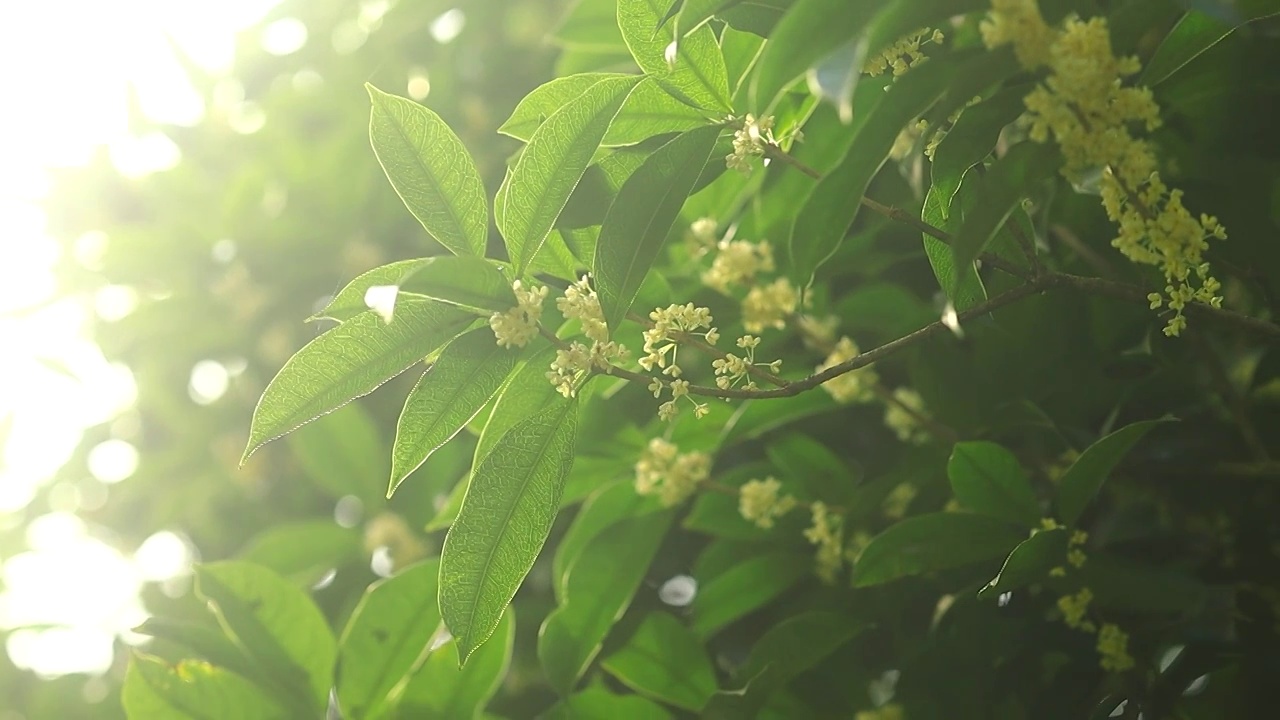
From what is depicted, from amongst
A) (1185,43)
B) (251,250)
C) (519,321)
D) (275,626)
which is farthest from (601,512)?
(251,250)

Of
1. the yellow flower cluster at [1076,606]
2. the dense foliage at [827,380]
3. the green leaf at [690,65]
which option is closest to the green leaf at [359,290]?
the dense foliage at [827,380]

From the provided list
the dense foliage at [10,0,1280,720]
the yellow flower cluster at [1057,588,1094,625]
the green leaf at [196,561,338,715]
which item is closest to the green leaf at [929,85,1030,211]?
the dense foliage at [10,0,1280,720]

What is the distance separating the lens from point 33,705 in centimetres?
214

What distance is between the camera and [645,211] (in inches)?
32.8

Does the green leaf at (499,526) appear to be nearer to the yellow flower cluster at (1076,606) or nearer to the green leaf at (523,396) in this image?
the green leaf at (523,396)

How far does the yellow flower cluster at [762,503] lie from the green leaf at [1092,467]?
342 mm

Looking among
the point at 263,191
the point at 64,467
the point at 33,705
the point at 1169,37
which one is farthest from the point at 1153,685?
the point at 64,467

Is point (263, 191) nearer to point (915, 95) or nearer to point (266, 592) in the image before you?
point (266, 592)

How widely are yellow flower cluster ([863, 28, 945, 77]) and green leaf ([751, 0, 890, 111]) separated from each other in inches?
4.5

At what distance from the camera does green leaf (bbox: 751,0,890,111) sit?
2.23 feet

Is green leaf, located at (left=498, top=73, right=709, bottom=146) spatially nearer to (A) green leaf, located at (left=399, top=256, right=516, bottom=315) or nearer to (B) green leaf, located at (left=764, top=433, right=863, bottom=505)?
(A) green leaf, located at (left=399, top=256, right=516, bottom=315)

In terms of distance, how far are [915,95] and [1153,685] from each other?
0.76 meters

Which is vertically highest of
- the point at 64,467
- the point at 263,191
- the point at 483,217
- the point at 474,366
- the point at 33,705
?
the point at 483,217

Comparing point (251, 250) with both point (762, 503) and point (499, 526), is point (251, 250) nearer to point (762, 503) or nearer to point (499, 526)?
point (762, 503)
